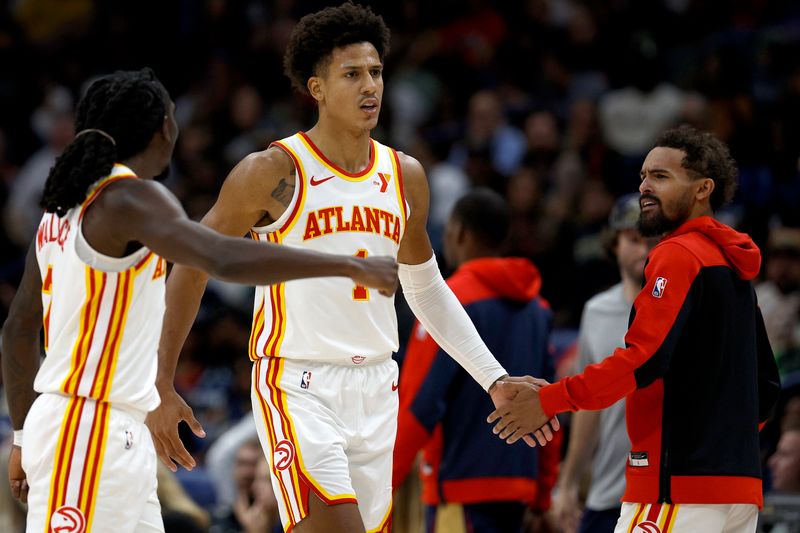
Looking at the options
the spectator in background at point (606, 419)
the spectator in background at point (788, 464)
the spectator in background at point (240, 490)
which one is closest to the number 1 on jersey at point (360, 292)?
the spectator in background at point (606, 419)

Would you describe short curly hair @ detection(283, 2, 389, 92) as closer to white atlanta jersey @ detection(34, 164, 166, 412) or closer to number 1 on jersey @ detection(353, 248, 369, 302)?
number 1 on jersey @ detection(353, 248, 369, 302)

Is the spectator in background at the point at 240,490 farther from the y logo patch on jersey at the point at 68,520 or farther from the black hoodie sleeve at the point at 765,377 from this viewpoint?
the y logo patch on jersey at the point at 68,520

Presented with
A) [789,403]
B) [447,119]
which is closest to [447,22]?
[447,119]

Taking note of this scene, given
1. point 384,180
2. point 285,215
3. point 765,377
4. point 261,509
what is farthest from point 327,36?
point 261,509

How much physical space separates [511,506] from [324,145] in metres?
2.61

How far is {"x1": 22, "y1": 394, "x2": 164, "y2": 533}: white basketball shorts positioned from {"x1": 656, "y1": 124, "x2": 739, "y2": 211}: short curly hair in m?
2.64

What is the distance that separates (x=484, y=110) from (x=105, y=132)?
28.1ft

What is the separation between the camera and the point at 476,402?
6969 mm

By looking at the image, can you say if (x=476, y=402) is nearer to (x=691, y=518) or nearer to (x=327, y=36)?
(x=691, y=518)

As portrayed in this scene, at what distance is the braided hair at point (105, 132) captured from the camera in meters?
4.43

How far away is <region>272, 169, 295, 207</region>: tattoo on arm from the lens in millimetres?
5297

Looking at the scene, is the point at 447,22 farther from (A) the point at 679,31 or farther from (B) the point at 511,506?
(B) the point at 511,506

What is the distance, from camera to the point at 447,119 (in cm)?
1367

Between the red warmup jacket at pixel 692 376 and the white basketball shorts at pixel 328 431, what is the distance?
878mm
